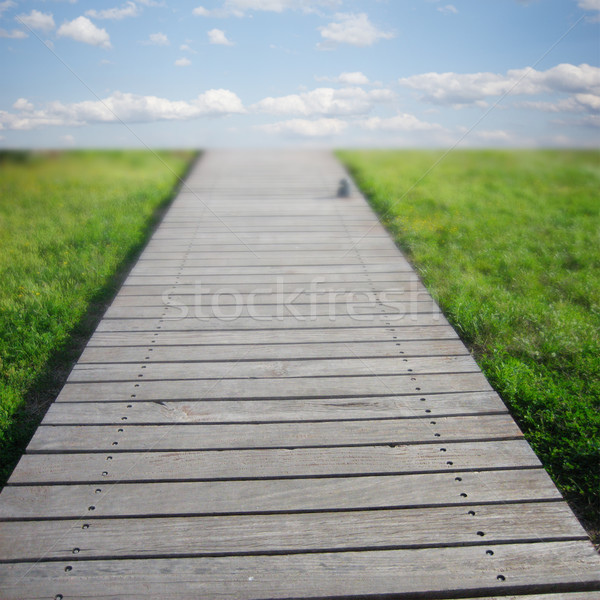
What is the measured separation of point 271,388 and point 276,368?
226mm

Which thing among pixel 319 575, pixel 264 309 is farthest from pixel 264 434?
pixel 264 309

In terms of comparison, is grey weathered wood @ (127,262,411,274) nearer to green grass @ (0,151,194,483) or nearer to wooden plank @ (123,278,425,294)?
wooden plank @ (123,278,425,294)

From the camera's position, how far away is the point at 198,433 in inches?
102

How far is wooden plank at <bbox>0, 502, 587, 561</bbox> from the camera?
2.00m

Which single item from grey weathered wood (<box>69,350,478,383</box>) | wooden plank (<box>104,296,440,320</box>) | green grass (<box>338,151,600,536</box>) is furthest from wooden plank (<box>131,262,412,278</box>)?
grey weathered wood (<box>69,350,478,383</box>)

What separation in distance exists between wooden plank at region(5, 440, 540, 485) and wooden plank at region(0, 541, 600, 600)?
16.7 inches

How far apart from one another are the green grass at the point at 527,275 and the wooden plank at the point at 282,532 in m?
0.51

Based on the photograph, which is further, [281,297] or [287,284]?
[287,284]

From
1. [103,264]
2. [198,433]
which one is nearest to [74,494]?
[198,433]

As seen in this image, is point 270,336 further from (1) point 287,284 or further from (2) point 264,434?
(2) point 264,434

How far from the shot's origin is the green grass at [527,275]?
2.80 metres

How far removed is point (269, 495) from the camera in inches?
88.1

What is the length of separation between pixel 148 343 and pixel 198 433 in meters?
1.10

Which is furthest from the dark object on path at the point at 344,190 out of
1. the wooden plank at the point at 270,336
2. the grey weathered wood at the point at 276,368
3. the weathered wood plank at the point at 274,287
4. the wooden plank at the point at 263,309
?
the grey weathered wood at the point at 276,368
